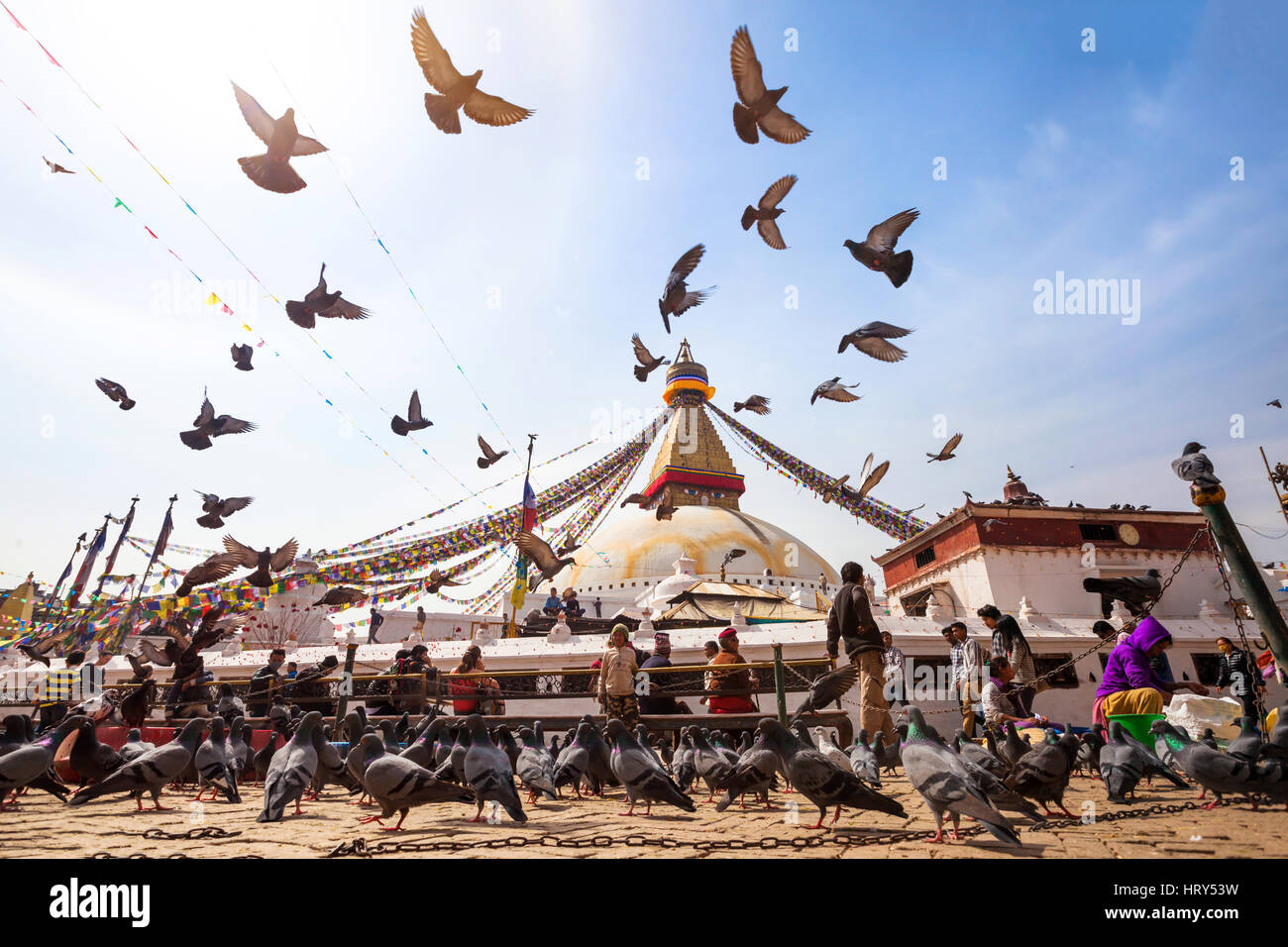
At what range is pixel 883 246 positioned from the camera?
923 centimetres

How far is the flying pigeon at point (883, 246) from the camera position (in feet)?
29.8

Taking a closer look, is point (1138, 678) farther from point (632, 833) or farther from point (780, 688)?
point (632, 833)

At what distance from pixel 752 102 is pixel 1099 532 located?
20193mm

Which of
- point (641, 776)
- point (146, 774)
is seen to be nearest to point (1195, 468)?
point (641, 776)

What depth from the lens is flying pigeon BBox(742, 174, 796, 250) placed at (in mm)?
9992

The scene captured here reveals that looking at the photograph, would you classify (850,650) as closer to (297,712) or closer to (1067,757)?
(1067,757)

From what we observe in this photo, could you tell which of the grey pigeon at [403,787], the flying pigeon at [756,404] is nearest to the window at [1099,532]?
the flying pigeon at [756,404]

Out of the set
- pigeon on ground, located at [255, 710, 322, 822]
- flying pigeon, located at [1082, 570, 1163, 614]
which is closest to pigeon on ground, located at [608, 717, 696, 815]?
pigeon on ground, located at [255, 710, 322, 822]

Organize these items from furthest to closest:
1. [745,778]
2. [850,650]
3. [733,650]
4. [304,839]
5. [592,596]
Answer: [592,596] < [733,650] < [850,650] < [745,778] < [304,839]

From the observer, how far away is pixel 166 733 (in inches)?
414

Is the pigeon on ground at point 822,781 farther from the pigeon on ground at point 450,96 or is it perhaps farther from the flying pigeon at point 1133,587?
the pigeon on ground at point 450,96

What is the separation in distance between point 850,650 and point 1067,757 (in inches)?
81.6

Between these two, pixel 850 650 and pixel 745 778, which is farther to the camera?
pixel 850 650
